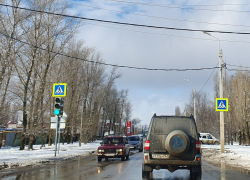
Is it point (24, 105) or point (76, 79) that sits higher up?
point (76, 79)

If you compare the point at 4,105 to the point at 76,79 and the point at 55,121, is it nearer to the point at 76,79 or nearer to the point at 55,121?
the point at 55,121

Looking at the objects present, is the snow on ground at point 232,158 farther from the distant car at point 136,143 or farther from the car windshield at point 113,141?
the distant car at point 136,143

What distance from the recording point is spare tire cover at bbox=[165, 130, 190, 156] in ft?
26.8

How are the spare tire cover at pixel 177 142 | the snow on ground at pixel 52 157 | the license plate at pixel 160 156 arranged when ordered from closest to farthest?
the spare tire cover at pixel 177 142 → the license plate at pixel 160 156 → the snow on ground at pixel 52 157

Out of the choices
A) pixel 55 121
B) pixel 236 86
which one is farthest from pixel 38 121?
pixel 236 86

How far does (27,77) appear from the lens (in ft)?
83.6

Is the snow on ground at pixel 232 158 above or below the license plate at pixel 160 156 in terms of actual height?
below

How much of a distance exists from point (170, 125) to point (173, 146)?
28.0 inches

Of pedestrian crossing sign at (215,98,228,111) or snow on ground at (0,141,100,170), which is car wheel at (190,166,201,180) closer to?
snow on ground at (0,141,100,170)

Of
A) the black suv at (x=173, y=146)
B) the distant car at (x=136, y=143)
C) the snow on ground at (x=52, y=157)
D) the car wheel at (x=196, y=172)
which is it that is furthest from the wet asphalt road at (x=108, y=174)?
the distant car at (x=136, y=143)

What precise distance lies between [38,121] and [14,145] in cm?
1063

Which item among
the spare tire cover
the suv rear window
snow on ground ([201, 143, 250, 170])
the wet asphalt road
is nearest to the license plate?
the spare tire cover

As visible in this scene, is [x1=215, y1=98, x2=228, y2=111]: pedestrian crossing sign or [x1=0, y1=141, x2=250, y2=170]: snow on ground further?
[x1=215, y1=98, x2=228, y2=111]: pedestrian crossing sign

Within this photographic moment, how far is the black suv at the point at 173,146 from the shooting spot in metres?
8.20
